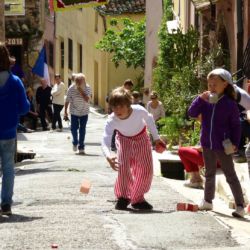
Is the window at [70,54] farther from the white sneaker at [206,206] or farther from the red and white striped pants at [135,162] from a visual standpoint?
the white sneaker at [206,206]

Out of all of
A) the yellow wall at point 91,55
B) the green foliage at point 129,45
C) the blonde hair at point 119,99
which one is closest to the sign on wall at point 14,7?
the green foliage at point 129,45

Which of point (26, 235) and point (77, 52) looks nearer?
point (26, 235)

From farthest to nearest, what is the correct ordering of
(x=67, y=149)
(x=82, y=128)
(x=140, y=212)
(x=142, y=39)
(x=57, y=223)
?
(x=142, y=39) → (x=67, y=149) → (x=82, y=128) → (x=140, y=212) → (x=57, y=223)

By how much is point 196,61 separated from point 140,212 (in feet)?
36.8

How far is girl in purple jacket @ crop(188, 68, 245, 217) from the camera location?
9.60 m

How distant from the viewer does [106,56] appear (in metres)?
43.8

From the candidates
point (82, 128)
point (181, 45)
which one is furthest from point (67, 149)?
point (181, 45)

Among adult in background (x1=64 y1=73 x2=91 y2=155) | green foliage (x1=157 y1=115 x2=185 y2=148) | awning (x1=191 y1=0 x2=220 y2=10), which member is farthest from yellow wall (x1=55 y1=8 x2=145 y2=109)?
adult in background (x1=64 y1=73 x2=91 y2=155)

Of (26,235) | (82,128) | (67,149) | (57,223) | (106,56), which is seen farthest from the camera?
(106,56)

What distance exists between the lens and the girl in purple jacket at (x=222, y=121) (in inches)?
378

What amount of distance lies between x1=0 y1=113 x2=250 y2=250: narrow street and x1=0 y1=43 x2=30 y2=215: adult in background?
0.27 m

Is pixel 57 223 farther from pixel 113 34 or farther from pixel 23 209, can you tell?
pixel 113 34

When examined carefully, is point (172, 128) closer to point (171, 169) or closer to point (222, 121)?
point (171, 169)

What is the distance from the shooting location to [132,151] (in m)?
10.1
